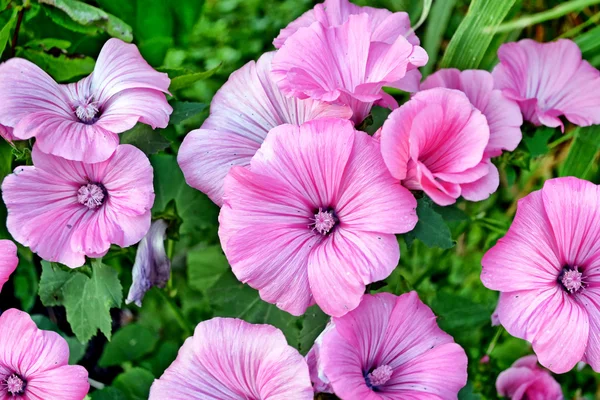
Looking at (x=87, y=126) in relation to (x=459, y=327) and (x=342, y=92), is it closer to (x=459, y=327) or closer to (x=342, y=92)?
(x=342, y=92)

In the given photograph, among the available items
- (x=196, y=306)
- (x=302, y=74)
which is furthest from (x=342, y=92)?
(x=196, y=306)

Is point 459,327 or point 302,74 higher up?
point 302,74

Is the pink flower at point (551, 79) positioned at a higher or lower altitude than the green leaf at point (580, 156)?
higher

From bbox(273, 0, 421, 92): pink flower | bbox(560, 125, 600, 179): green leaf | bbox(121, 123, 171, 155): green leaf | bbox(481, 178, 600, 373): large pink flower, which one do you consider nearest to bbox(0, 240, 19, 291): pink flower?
bbox(121, 123, 171, 155): green leaf

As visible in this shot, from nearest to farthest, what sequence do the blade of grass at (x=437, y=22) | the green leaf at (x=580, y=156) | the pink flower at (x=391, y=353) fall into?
the pink flower at (x=391, y=353) < the green leaf at (x=580, y=156) < the blade of grass at (x=437, y=22)

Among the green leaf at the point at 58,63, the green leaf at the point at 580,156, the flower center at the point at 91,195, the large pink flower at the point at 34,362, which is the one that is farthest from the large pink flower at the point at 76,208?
the green leaf at the point at 580,156

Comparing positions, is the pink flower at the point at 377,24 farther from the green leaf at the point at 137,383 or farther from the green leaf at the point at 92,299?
the green leaf at the point at 137,383

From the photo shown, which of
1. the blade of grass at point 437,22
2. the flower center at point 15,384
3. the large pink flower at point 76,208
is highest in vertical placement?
the blade of grass at point 437,22
